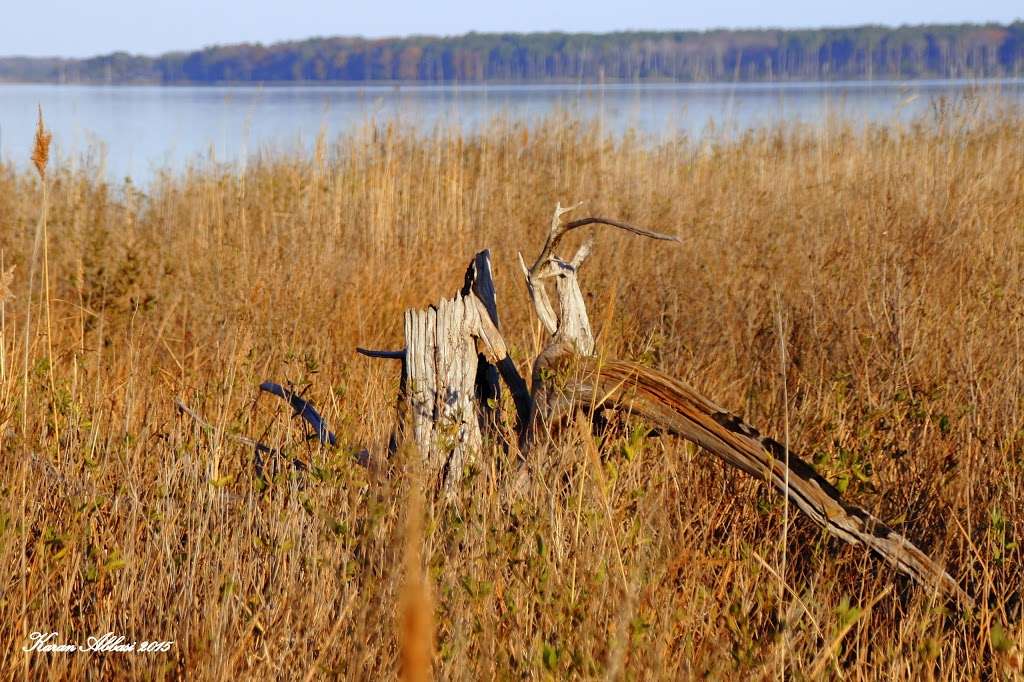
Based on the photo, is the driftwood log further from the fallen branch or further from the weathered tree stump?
the fallen branch

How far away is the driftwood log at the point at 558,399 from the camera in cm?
251

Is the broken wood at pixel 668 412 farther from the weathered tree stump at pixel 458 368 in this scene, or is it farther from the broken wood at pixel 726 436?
the weathered tree stump at pixel 458 368

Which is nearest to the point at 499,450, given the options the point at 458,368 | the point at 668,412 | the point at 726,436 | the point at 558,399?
the point at 558,399

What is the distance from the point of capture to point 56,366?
3953 mm

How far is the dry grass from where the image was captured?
2039 millimetres

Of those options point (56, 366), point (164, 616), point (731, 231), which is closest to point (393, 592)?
point (164, 616)

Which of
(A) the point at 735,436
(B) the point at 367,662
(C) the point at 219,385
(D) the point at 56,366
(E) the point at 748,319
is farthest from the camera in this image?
(E) the point at 748,319

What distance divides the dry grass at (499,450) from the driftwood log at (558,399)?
105mm

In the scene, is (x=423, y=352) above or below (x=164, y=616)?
above

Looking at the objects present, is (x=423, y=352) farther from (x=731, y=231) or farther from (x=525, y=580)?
(x=731, y=231)

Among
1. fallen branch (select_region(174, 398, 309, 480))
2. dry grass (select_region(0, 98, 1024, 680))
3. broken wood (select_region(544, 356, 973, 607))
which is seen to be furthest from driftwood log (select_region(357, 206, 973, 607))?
fallen branch (select_region(174, 398, 309, 480))

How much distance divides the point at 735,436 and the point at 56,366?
2.78 m

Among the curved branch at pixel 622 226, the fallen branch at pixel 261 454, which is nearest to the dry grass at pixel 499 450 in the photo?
the fallen branch at pixel 261 454

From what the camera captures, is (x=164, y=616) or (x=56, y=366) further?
(x=56, y=366)
